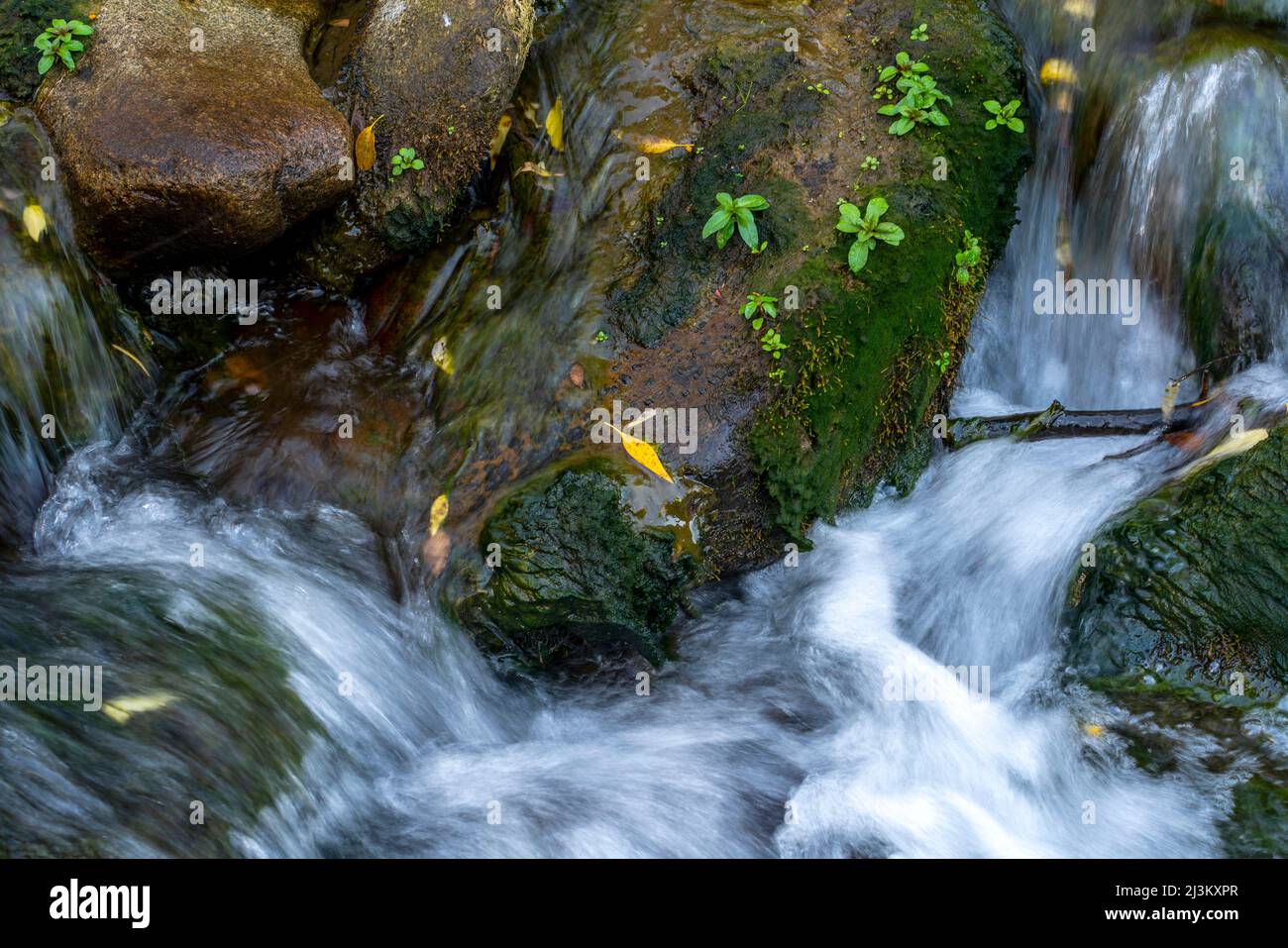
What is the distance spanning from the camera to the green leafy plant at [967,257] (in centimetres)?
603

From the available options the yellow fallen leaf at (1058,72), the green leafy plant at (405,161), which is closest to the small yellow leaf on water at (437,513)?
the green leafy plant at (405,161)

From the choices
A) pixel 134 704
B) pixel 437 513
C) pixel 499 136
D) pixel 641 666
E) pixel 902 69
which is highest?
pixel 902 69

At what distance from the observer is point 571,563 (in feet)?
17.6

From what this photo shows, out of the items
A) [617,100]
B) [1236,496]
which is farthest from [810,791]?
[617,100]

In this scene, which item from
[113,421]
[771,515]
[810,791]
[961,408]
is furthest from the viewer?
[961,408]

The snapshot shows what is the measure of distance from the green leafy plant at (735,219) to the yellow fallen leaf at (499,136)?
1.56 metres

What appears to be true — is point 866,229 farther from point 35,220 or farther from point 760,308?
point 35,220

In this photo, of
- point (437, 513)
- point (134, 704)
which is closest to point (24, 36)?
point (437, 513)

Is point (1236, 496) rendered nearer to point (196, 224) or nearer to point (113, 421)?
point (196, 224)

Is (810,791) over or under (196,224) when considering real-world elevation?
under

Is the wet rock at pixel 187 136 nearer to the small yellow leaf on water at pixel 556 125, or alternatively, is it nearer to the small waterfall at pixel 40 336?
the small waterfall at pixel 40 336

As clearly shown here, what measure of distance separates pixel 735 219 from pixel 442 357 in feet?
6.14

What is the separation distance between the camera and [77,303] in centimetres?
606
